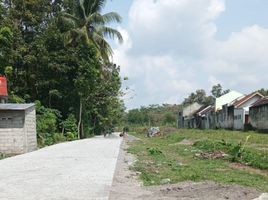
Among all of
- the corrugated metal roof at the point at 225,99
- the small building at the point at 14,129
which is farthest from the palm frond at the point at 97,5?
the corrugated metal roof at the point at 225,99

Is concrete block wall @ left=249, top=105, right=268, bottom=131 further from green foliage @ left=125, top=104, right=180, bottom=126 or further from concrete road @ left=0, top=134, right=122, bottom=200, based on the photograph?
green foliage @ left=125, top=104, right=180, bottom=126

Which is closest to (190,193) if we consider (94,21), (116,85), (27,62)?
(27,62)

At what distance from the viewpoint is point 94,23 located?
41156 millimetres

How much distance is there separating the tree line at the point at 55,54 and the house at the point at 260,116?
18236 millimetres

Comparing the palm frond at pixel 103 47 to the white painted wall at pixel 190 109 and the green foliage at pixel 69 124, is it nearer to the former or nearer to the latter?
the green foliage at pixel 69 124

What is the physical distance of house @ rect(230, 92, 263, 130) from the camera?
6341 centimetres

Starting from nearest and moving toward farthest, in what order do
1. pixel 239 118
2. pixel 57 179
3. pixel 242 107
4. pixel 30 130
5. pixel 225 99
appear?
pixel 57 179, pixel 30 130, pixel 239 118, pixel 242 107, pixel 225 99

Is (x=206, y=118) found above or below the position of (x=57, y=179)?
above

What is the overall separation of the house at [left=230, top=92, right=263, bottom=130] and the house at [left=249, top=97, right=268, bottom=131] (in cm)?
548

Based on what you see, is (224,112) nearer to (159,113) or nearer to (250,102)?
(250,102)

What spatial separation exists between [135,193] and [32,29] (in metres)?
30.0

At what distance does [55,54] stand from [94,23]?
5.29m

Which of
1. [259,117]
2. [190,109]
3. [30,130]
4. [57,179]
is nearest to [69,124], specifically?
[30,130]

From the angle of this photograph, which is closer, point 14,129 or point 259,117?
point 14,129
